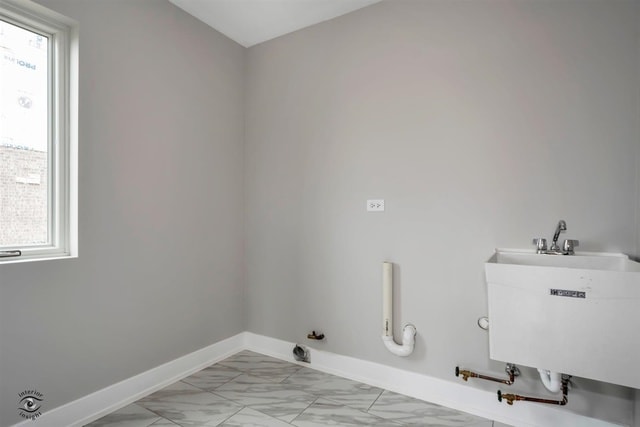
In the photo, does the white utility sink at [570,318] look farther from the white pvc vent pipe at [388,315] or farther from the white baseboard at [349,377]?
the white pvc vent pipe at [388,315]

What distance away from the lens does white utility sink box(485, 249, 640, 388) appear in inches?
50.4

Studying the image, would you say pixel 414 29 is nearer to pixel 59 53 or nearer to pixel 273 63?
pixel 273 63

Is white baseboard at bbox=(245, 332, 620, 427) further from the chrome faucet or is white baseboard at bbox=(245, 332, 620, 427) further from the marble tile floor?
the chrome faucet

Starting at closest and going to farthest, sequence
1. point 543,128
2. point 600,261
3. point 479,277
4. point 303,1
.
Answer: point 600,261 → point 543,128 → point 479,277 → point 303,1

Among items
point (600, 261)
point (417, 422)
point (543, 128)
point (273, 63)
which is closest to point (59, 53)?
point (273, 63)

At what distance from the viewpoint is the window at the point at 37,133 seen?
1.64 m

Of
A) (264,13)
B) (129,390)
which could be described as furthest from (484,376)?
(264,13)

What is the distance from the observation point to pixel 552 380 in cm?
159

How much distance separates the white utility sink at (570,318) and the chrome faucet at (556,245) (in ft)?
0.40

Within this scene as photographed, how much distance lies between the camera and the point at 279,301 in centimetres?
266

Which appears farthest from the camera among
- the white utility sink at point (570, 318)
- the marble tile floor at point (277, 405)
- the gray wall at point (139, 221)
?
the marble tile floor at point (277, 405)

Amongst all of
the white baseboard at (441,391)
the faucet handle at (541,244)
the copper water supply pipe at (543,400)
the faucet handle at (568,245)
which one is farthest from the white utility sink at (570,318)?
the white baseboard at (441,391)

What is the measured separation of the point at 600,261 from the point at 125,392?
8.58 feet

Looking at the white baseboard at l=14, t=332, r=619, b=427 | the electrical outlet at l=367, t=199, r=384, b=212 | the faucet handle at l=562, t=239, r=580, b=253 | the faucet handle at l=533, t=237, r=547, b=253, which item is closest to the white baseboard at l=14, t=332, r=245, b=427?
the white baseboard at l=14, t=332, r=619, b=427
